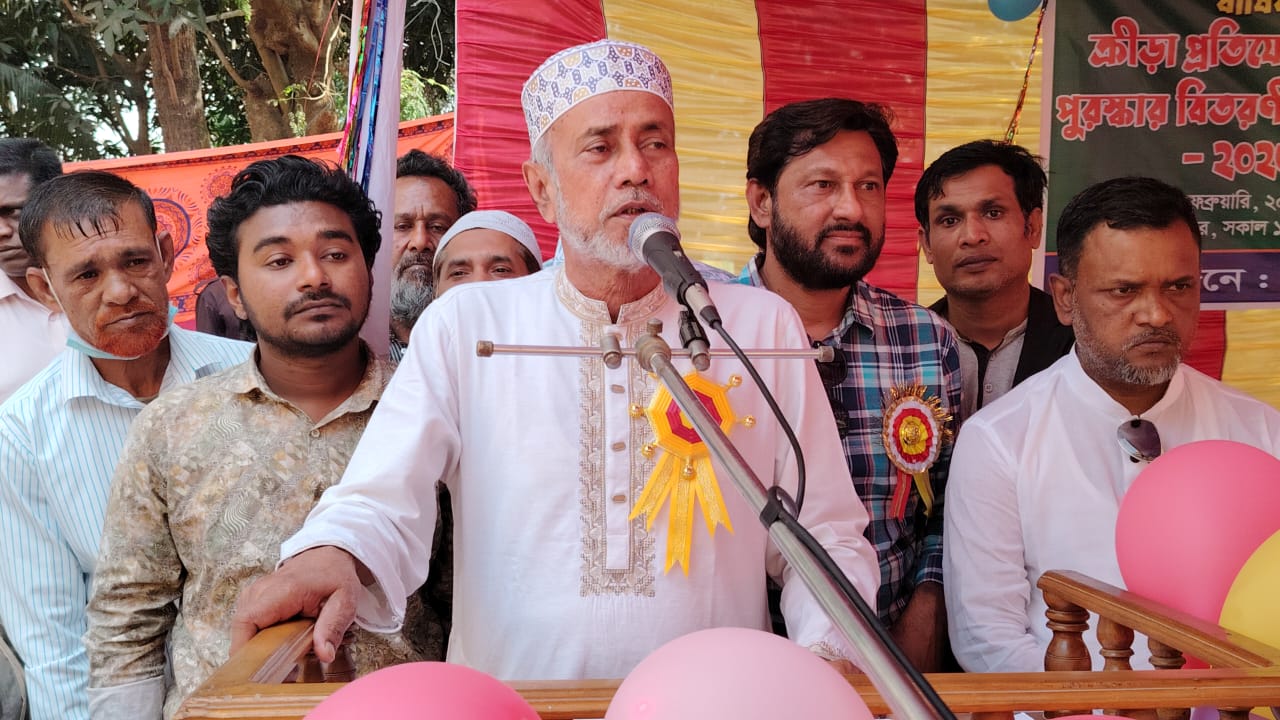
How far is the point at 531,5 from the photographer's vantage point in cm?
454

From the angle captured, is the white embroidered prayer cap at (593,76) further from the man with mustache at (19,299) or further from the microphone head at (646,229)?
the man with mustache at (19,299)

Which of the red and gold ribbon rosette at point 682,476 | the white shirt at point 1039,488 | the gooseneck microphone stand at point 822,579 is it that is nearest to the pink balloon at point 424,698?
the gooseneck microphone stand at point 822,579

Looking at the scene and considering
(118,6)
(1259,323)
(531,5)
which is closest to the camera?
(531,5)

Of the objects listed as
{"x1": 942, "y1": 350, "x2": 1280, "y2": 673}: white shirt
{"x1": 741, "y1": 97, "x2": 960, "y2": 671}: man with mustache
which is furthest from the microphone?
{"x1": 942, "y1": 350, "x2": 1280, "y2": 673}: white shirt

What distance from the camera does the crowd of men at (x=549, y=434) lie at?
81.5 inches

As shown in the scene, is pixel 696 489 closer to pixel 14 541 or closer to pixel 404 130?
pixel 14 541

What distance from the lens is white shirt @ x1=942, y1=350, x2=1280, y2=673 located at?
8.29ft

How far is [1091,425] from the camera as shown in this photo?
9.01 ft

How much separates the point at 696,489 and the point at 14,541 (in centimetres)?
171

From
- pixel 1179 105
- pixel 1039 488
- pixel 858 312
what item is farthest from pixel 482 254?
pixel 1179 105

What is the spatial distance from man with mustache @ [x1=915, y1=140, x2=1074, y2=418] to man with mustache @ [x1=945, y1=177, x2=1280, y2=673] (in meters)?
0.47

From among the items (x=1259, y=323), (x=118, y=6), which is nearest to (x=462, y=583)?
(x=1259, y=323)

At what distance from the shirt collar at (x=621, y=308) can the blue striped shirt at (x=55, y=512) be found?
3.56 feet

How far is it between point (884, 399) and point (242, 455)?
1.70 m
